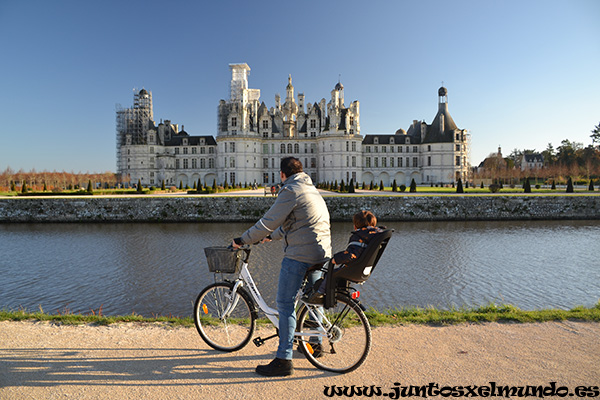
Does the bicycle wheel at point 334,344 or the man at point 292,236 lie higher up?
the man at point 292,236

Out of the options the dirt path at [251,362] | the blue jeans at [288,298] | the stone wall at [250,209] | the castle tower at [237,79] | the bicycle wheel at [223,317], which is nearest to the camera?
the dirt path at [251,362]

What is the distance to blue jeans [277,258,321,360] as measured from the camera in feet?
12.7

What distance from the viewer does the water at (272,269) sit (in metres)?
9.82

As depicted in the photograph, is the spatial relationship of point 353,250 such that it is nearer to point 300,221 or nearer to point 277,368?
point 300,221

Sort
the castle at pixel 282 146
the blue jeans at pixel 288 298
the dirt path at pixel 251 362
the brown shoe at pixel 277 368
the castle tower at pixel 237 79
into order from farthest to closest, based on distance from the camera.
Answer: the castle tower at pixel 237 79 < the castle at pixel 282 146 < the blue jeans at pixel 288 298 < the brown shoe at pixel 277 368 < the dirt path at pixel 251 362

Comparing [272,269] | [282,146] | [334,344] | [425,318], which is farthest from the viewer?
[282,146]

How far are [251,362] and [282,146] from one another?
61.9 m

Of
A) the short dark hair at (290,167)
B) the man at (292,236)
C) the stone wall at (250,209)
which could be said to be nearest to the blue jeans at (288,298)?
the man at (292,236)

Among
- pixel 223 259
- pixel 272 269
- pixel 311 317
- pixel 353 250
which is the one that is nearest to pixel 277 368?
pixel 311 317

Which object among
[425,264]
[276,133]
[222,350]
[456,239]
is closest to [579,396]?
[222,350]

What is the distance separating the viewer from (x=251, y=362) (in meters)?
4.06

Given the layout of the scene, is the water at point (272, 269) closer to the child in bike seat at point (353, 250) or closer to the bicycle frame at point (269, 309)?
the bicycle frame at point (269, 309)

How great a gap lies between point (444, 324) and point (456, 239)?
15.4 metres

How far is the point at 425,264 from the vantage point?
1383 centimetres
